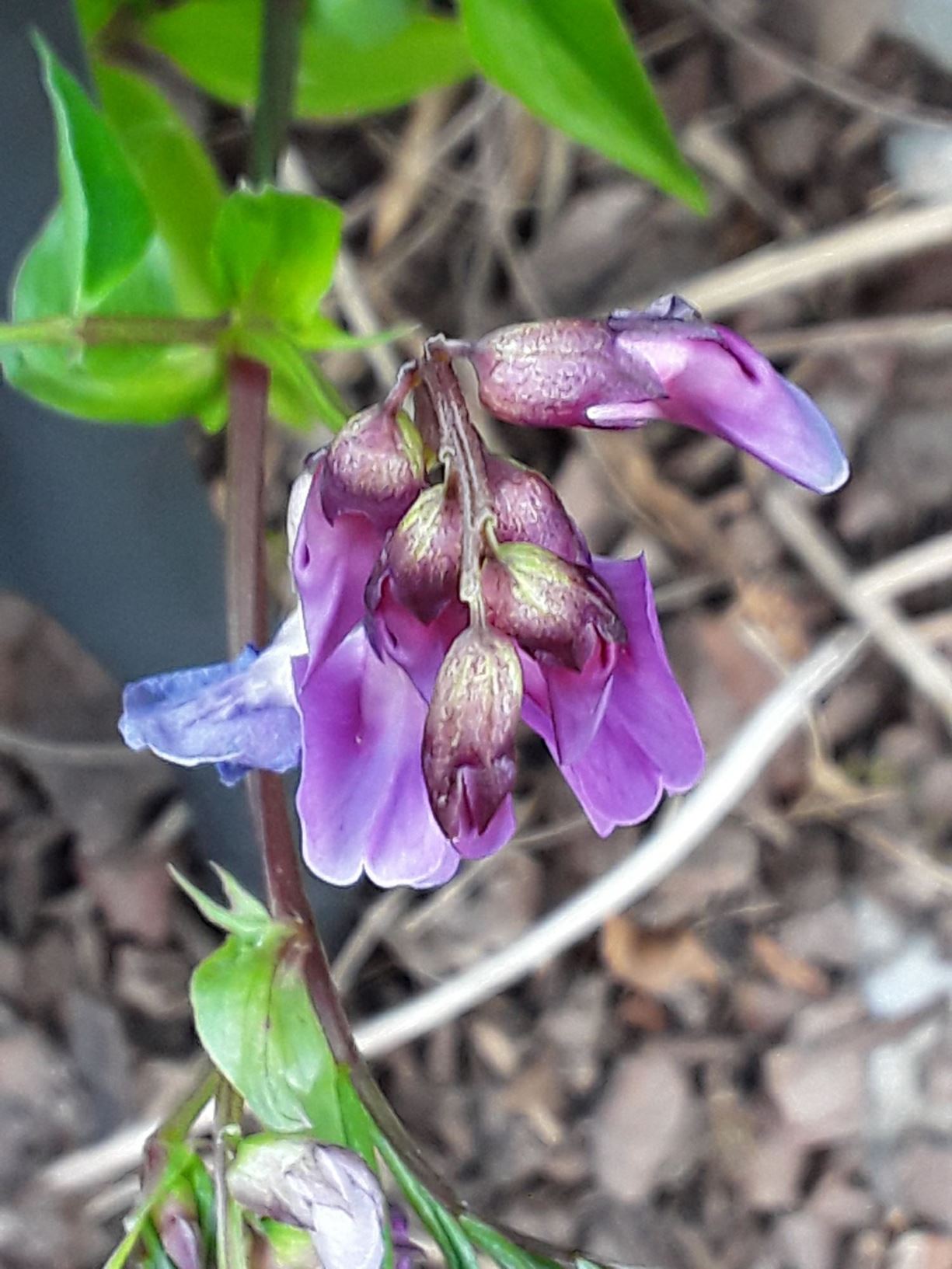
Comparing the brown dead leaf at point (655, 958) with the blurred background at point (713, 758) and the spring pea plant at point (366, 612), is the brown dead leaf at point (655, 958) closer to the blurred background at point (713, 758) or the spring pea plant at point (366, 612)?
the blurred background at point (713, 758)

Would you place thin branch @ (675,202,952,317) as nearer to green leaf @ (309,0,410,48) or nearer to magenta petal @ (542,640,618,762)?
green leaf @ (309,0,410,48)

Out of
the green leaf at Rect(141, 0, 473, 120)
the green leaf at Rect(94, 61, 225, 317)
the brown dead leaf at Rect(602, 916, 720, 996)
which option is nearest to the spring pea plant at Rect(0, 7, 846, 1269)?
the green leaf at Rect(94, 61, 225, 317)

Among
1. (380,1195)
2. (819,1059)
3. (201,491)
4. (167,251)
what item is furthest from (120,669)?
(819,1059)

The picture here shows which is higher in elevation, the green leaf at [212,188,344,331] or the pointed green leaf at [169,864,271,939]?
the green leaf at [212,188,344,331]

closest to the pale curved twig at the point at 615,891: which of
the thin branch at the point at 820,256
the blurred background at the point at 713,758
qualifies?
the blurred background at the point at 713,758

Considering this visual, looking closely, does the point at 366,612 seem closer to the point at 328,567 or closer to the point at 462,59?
the point at 328,567

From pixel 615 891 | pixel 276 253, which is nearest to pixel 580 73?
pixel 276 253
